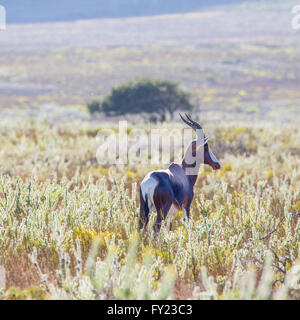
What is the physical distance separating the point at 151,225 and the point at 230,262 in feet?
2.91

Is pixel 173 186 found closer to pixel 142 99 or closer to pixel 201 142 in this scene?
pixel 201 142

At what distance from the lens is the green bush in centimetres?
3516

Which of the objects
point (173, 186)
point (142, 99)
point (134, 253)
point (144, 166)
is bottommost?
point (142, 99)

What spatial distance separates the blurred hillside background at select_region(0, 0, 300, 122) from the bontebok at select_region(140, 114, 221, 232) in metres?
22.7

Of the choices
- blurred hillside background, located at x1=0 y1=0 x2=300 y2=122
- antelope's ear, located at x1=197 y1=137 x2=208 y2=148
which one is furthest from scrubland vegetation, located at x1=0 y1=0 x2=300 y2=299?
antelope's ear, located at x1=197 y1=137 x2=208 y2=148

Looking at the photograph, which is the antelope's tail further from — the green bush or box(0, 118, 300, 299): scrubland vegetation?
the green bush

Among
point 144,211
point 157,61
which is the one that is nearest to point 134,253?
point 144,211

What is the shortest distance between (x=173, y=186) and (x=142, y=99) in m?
30.8

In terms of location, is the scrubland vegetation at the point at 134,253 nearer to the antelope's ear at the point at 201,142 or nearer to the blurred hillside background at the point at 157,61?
the antelope's ear at the point at 201,142

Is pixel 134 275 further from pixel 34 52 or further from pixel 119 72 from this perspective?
pixel 34 52

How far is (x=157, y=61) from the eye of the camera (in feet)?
314

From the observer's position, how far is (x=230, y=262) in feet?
16.4

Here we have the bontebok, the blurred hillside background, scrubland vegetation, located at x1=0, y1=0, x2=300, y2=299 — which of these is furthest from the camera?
the blurred hillside background

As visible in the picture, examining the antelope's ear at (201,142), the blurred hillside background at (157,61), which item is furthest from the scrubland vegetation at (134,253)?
the blurred hillside background at (157,61)
